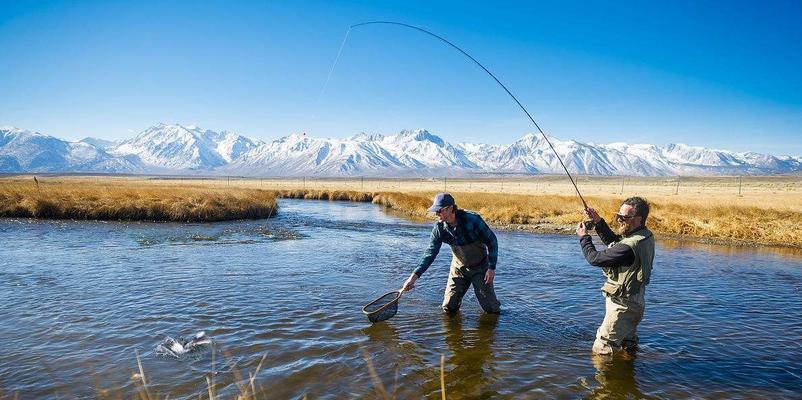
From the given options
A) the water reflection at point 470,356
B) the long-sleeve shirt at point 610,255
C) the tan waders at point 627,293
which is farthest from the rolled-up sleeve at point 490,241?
the long-sleeve shirt at point 610,255

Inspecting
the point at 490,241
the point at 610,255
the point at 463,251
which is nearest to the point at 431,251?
the point at 463,251

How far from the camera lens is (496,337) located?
327 inches

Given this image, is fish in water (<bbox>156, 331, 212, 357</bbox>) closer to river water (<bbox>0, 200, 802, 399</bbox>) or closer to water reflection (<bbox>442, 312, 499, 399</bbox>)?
river water (<bbox>0, 200, 802, 399</bbox>)

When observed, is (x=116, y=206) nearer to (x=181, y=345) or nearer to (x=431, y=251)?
(x=181, y=345)

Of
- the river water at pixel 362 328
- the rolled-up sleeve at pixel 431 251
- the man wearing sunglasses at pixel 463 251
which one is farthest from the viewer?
the rolled-up sleeve at pixel 431 251

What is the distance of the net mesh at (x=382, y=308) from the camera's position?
336 inches

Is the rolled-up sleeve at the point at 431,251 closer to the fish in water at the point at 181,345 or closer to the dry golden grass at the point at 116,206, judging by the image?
the fish in water at the point at 181,345

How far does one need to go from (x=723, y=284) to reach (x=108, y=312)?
15.0 metres

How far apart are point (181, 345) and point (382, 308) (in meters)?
3.29

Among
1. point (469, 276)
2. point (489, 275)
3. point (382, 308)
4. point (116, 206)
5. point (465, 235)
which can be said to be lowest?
point (382, 308)

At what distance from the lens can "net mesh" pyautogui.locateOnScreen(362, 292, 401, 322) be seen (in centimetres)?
853

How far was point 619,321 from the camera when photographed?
665 cm

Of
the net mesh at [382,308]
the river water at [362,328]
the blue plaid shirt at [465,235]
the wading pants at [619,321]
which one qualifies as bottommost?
the river water at [362,328]

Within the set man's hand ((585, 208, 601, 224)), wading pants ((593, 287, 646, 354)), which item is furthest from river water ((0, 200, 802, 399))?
man's hand ((585, 208, 601, 224))
